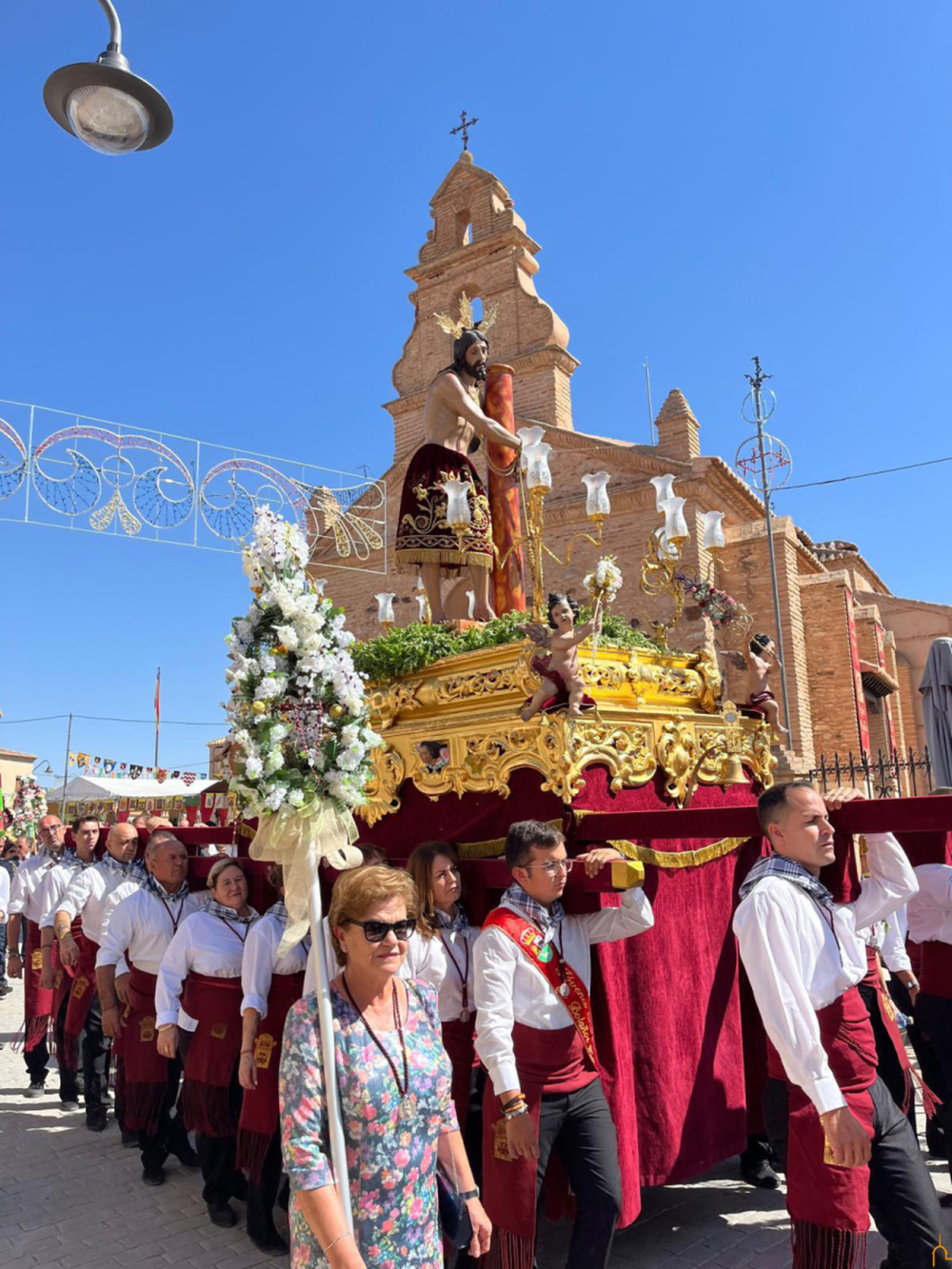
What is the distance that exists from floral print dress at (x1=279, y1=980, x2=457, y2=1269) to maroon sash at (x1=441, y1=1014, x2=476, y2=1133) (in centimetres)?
166

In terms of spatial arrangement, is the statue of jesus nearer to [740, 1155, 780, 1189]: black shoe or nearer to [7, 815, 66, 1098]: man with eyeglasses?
[740, 1155, 780, 1189]: black shoe

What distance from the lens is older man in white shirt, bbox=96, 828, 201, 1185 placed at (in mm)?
5441

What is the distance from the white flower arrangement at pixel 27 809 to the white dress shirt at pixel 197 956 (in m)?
9.81

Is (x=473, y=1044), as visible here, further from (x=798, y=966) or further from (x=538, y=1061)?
(x=798, y=966)

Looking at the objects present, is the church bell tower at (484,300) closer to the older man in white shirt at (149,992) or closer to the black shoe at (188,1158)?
the older man in white shirt at (149,992)

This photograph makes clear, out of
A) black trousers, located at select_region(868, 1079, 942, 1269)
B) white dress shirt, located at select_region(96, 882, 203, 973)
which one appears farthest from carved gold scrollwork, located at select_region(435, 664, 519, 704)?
black trousers, located at select_region(868, 1079, 942, 1269)

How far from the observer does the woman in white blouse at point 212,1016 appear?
4918mm

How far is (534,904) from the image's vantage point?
3658 millimetres

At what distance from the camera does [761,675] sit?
5.63m

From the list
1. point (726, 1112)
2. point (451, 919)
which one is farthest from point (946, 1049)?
point (451, 919)

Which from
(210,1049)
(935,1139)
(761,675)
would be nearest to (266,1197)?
(210,1049)

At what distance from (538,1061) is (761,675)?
9.68ft

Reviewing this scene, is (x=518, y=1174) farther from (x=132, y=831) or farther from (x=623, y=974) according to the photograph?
(x=132, y=831)

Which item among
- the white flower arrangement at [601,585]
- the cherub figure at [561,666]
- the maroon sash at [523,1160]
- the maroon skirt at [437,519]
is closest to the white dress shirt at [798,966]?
the maroon sash at [523,1160]
